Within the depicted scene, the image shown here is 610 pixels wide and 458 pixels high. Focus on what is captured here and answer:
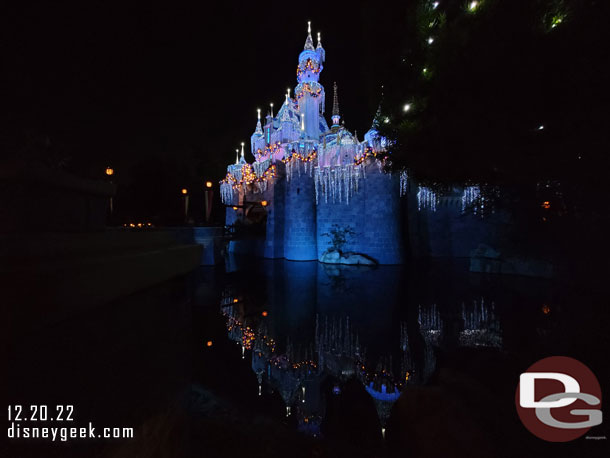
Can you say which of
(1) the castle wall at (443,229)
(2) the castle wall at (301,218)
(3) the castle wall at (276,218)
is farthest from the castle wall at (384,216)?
(3) the castle wall at (276,218)

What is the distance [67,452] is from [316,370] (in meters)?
3.24

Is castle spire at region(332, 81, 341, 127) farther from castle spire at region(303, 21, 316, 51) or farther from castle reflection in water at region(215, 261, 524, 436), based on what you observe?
castle reflection in water at region(215, 261, 524, 436)

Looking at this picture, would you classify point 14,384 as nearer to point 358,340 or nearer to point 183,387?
point 183,387

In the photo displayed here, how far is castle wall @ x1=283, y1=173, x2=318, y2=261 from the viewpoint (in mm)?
17172

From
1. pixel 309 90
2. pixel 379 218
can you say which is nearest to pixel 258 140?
pixel 309 90

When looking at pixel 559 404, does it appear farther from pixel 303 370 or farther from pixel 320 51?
pixel 320 51

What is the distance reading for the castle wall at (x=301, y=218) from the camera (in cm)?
1717

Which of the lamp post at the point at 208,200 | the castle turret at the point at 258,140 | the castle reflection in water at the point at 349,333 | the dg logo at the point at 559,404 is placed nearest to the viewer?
the dg logo at the point at 559,404

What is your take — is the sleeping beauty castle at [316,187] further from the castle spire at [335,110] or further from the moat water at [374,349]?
the moat water at [374,349]

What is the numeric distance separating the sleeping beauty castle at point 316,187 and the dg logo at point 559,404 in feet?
34.7

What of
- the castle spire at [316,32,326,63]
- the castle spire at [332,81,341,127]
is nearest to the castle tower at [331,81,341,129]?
the castle spire at [332,81,341,127]

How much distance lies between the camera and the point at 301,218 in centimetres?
1730

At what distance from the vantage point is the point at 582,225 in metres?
8.10

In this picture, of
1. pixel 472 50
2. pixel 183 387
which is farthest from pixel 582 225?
pixel 183 387
